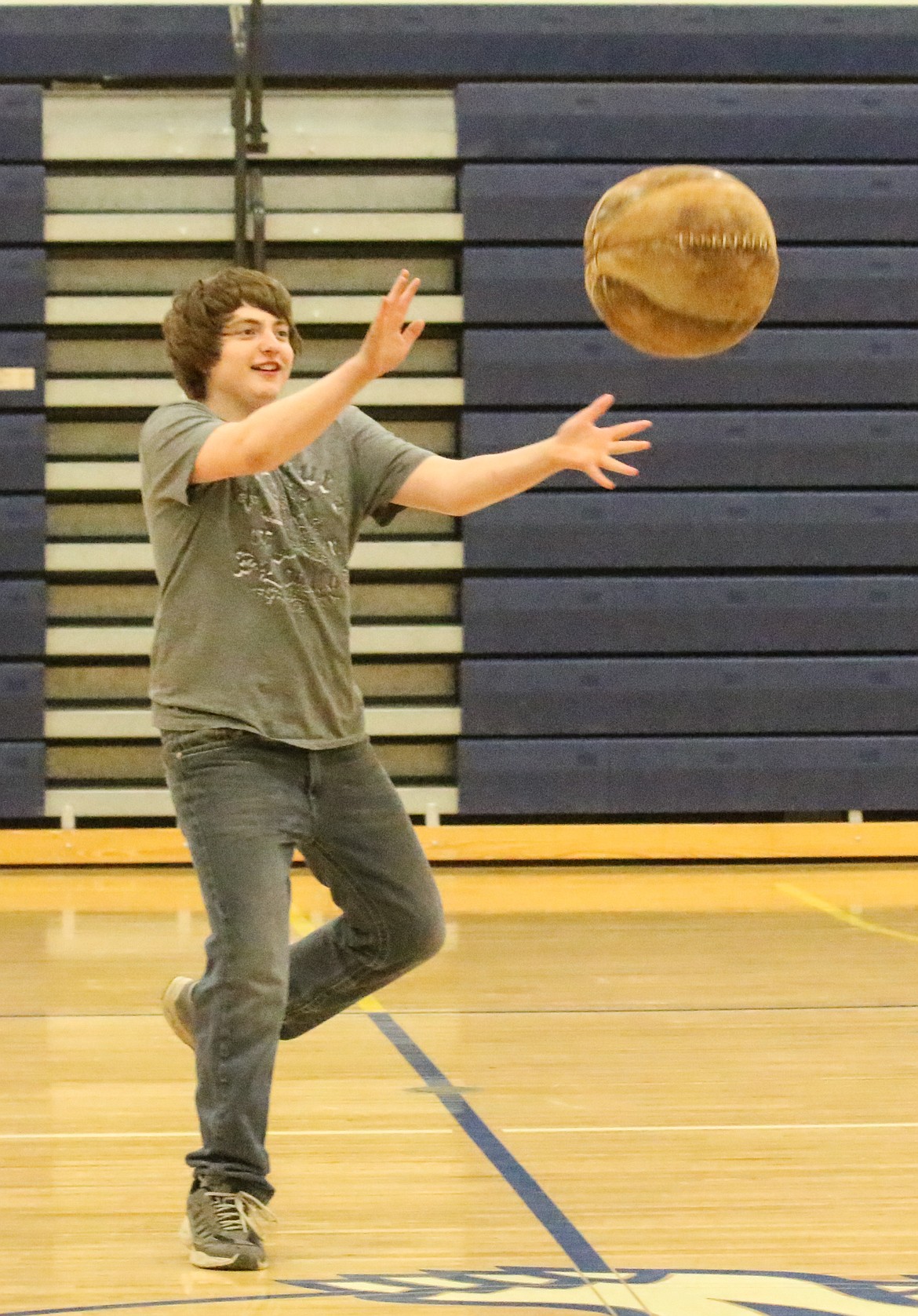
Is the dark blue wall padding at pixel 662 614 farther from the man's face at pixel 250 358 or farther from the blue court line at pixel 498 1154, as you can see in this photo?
the man's face at pixel 250 358

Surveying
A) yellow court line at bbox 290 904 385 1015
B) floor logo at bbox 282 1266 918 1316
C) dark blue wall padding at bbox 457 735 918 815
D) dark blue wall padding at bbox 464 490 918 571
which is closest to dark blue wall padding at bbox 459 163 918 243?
dark blue wall padding at bbox 464 490 918 571

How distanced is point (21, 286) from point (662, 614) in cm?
263

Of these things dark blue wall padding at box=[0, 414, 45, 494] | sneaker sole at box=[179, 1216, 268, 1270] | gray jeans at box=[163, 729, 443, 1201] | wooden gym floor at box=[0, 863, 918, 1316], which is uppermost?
dark blue wall padding at box=[0, 414, 45, 494]

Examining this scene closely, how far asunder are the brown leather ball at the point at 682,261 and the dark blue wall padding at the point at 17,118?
13.5 ft

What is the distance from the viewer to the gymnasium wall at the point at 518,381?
671cm

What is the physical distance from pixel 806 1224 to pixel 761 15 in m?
5.30

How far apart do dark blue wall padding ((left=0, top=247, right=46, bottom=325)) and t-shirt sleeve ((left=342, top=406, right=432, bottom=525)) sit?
165 inches

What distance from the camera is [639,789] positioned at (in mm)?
6770

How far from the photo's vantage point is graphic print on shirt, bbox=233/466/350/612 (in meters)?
2.62

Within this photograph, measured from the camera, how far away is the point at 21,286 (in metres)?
6.67

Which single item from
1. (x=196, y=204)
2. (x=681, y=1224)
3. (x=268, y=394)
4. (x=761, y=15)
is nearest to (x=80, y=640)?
(x=196, y=204)

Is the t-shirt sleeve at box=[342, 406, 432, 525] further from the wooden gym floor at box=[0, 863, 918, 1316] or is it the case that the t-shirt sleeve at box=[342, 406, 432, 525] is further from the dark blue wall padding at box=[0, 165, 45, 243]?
the dark blue wall padding at box=[0, 165, 45, 243]

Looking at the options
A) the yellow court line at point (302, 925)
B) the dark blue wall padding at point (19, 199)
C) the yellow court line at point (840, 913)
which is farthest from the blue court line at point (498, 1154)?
the dark blue wall padding at point (19, 199)

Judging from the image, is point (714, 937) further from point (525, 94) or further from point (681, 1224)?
point (525, 94)
